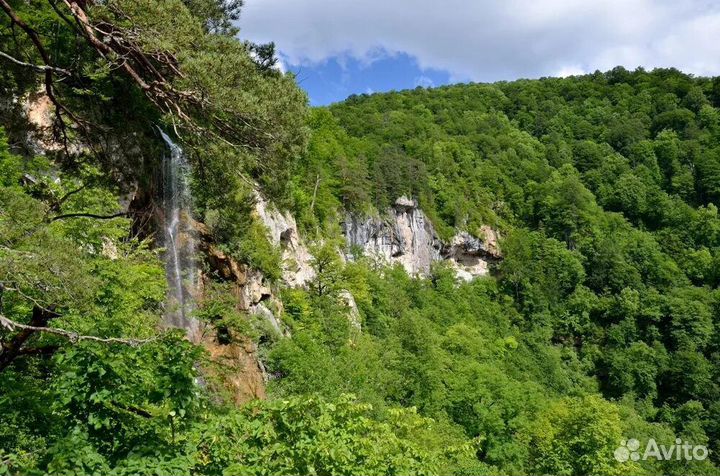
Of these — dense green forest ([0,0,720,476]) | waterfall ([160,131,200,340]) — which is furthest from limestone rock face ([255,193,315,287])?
waterfall ([160,131,200,340])

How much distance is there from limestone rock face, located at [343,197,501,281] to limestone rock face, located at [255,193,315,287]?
1635cm

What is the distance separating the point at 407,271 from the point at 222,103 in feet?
162

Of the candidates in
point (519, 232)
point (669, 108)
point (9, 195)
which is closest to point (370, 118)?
point (519, 232)

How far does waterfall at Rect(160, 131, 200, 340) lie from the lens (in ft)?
52.5

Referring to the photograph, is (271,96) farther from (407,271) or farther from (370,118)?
(370,118)

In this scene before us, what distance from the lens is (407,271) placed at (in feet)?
188

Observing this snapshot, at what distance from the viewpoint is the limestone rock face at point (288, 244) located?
86.4 ft

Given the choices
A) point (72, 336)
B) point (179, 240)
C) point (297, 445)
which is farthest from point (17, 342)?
point (179, 240)

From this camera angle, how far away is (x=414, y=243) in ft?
196

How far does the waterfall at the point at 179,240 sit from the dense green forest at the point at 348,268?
0.58 m

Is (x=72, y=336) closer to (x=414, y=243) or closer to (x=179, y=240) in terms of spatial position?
(x=179, y=240)

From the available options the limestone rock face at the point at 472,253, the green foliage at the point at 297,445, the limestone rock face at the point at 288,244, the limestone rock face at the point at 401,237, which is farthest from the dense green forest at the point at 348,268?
the limestone rock face at the point at 472,253

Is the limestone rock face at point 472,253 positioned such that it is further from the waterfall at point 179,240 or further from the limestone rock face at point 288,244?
the waterfall at point 179,240

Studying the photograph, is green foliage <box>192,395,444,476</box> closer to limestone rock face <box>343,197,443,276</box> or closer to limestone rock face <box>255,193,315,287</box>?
limestone rock face <box>255,193,315,287</box>
